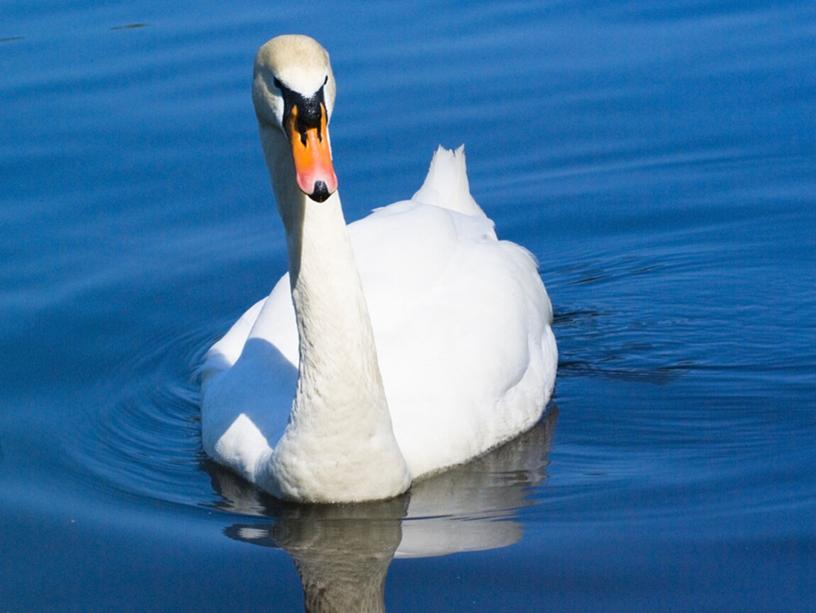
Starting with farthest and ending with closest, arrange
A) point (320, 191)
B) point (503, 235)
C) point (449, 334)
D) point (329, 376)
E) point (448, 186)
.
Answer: point (503, 235) < point (448, 186) < point (449, 334) < point (329, 376) < point (320, 191)

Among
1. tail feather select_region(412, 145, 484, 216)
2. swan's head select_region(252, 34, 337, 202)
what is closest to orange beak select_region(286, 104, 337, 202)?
swan's head select_region(252, 34, 337, 202)

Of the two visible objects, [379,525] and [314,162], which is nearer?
[314,162]

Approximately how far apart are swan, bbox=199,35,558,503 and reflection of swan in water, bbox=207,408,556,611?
2.8 inches

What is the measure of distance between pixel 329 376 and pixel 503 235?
354 cm

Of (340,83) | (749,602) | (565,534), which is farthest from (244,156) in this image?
(749,602)

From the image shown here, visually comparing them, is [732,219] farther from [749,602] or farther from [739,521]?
[749,602]

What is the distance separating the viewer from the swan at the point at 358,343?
5973 mm

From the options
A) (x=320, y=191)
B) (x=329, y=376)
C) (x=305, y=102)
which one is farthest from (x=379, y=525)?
(x=305, y=102)

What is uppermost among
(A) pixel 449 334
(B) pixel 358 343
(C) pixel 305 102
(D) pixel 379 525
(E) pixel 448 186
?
(C) pixel 305 102

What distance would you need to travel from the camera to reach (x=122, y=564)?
20.0ft

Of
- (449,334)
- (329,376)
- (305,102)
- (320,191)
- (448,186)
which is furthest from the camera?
(448,186)

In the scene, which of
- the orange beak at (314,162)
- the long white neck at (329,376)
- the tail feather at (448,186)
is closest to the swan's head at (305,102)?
the orange beak at (314,162)

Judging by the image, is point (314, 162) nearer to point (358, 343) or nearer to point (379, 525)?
point (358, 343)

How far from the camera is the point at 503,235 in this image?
966cm
